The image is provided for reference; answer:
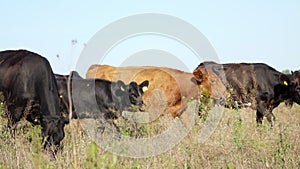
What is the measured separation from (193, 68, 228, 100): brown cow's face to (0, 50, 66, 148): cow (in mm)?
5504

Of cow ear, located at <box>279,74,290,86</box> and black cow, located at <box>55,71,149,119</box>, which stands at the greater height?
cow ear, located at <box>279,74,290,86</box>

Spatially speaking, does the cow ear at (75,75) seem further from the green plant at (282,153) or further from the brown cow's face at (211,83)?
the green plant at (282,153)

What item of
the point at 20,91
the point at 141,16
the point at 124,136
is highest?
the point at 141,16

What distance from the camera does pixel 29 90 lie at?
8.58 m

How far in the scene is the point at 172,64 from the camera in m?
13.9

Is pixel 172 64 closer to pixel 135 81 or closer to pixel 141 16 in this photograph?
pixel 135 81

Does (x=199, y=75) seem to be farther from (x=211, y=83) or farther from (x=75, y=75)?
(x=75, y=75)

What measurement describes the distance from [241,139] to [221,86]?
7025 millimetres

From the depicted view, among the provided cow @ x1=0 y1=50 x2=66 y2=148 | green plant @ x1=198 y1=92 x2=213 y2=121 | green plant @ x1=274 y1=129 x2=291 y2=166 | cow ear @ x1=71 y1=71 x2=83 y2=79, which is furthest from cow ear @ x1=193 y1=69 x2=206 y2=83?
green plant @ x1=274 y1=129 x2=291 y2=166

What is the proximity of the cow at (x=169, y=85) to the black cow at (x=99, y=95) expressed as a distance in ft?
1.52

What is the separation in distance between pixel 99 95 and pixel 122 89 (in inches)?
25.3

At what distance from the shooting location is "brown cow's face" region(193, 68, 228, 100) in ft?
43.6

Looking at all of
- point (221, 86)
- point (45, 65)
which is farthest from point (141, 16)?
point (45, 65)

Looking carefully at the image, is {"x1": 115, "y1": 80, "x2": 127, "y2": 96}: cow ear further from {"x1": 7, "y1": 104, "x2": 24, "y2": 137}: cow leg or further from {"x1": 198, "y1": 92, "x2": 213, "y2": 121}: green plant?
{"x1": 7, "y1": 104, "x2": 24, "y2": 137}: cow leg
